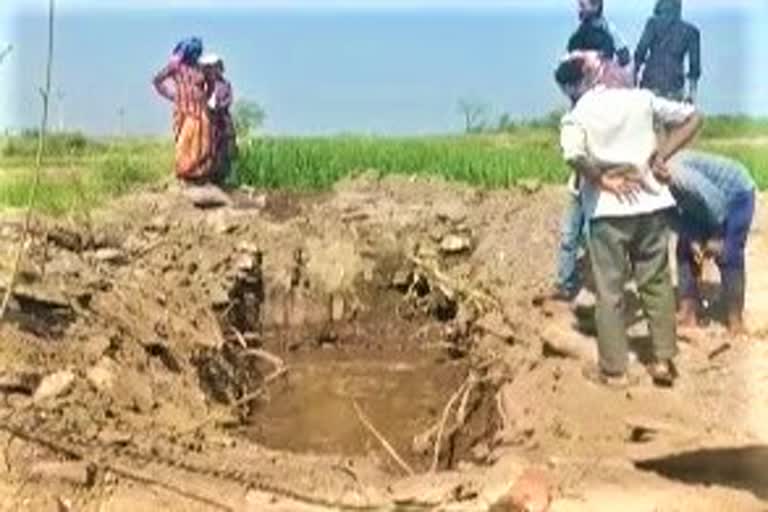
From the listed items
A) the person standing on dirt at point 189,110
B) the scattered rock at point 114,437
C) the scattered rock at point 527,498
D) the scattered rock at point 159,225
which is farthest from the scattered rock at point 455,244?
the scattered rock at point 527,498

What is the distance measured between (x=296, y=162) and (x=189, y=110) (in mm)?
1427

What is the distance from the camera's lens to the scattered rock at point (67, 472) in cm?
447

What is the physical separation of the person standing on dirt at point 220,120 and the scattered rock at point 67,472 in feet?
7.16

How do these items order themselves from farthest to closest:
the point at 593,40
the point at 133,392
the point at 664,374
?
the point at 133,392, the point at 664,374, the point at 593,40

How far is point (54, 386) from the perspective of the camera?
529 centimetres

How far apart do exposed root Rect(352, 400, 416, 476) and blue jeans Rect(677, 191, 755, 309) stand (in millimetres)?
1199

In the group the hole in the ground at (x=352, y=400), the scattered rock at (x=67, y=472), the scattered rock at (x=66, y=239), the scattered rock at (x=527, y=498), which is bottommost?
the hole in the ground at (x=352, y=400)

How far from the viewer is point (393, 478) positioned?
4910mm

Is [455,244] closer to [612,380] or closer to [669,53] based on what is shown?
[612,380]

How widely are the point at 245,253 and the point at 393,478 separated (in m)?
3.78

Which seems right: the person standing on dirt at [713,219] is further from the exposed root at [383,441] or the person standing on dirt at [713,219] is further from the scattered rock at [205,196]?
the scattered rock at [205,196]

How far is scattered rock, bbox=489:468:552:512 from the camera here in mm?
4375

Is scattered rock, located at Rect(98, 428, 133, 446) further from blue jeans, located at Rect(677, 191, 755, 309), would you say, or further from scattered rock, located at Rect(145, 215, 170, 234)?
scattered rock, located at Rect(145, 215, 170, 234)

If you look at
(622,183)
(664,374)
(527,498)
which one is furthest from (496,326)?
(527,498)
